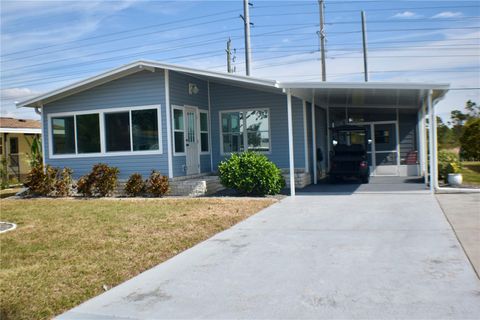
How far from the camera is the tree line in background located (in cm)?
2375

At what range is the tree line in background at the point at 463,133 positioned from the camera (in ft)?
77.9

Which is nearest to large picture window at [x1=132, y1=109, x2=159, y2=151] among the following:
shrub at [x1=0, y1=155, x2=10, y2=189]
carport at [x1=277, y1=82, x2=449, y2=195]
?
carport at [x1=277, y1=82, x2=449, y2=195]

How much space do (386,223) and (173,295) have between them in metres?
4.73

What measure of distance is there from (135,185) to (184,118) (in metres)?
2.53

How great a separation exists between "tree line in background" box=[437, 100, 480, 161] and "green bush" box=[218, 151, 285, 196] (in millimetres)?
14794

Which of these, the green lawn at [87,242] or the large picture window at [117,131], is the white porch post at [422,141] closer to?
the green lawn at [87,242]

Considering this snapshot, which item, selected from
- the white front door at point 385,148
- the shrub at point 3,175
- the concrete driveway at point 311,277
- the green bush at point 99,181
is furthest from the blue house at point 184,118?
the concrete driveway at point 311,277

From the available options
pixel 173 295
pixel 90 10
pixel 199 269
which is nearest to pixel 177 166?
pixel 90 10

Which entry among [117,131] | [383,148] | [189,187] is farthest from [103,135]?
[383,148]

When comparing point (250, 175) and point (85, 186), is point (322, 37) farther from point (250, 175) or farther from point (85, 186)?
point (85, 186)

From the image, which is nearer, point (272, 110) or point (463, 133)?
point (272, 110)

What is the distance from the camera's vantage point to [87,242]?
7.40m

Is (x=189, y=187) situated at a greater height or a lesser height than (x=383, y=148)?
lesser

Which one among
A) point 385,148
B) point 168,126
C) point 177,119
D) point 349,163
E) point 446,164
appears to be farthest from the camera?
point 385,148
